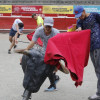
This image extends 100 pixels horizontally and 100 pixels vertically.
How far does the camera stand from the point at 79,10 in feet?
17.4

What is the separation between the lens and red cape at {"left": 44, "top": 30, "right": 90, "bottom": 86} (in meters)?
4.98

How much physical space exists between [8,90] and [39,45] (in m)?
1.31

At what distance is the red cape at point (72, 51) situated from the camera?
4984 mm

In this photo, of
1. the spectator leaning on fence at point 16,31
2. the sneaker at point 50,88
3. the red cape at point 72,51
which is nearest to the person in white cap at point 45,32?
the sneaker at point 50,88

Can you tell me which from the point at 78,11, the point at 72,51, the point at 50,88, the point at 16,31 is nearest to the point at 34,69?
the point at 72,51

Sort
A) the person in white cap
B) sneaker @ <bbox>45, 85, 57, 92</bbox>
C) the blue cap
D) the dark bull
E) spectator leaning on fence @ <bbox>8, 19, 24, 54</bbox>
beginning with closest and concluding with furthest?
the dark bull, the blue cap, the person in white cap, sneaker @ <bbox>45, 85, 57, 92</bbox>, spectator leaning on fence @ <bbox>8, 19, 24, 54</bbox>

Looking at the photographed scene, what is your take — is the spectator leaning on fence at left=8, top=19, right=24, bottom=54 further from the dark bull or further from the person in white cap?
the dark bull

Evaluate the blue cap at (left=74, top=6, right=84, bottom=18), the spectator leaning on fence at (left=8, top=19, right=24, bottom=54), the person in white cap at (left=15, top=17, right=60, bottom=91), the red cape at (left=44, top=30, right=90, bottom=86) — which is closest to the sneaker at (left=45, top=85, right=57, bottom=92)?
the person in white cap at (left=15, top=17, right=60, bottom=91)

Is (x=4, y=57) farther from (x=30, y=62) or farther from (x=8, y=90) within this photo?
(x=30, y=62)

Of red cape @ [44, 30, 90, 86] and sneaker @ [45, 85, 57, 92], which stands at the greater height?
red cape @ [44, 30, 90, 86]

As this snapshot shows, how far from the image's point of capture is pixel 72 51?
523cm

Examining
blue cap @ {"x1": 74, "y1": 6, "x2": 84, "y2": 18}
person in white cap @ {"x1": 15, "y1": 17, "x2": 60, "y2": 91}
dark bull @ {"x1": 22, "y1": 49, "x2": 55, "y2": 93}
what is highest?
blue cap @ {"x1": 74, "y1": 6, "x2": 84, "y2": 18}

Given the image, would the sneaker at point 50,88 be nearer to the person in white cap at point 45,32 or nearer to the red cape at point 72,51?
the person in white cap at point 45,32

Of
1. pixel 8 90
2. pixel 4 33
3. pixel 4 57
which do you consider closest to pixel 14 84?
pixel 8 90
